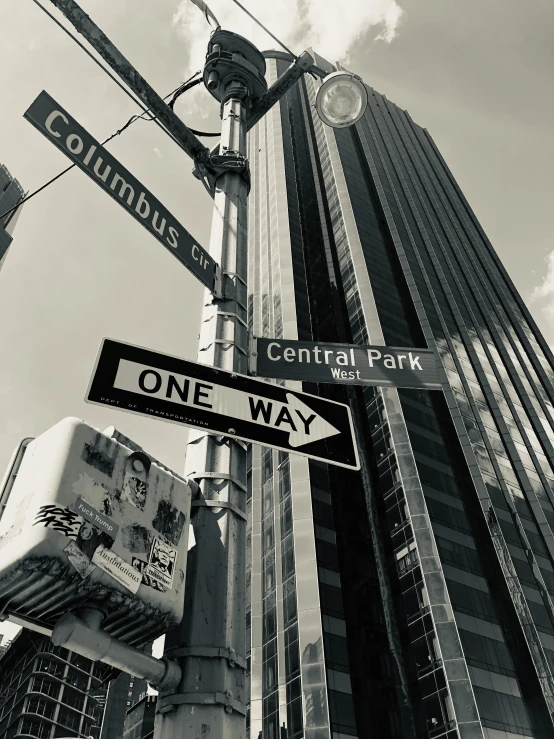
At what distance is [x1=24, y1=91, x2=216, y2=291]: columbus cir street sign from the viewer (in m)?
4.55

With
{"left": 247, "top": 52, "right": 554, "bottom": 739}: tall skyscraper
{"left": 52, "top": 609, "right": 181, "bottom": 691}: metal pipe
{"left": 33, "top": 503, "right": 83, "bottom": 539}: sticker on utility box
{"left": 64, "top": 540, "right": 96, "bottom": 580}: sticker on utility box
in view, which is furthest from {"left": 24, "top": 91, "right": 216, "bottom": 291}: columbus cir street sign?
{"left": 247, "top": 52, "right": 554, "bottom": 739}: tall skyscraper

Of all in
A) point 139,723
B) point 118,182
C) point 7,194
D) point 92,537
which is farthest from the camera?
point 7,194

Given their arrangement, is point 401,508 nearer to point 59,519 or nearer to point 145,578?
point 145,578

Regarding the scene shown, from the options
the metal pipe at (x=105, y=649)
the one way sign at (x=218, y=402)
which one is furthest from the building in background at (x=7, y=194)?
the metal pipe at (x=105, y=649)

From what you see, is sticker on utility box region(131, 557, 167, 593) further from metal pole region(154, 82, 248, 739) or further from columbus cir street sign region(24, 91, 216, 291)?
columbus cir street sign region(24, 91, 216, 291)

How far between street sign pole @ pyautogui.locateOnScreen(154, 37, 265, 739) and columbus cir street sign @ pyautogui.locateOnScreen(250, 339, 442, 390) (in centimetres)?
27

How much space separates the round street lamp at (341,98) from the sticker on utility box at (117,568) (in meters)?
5.72

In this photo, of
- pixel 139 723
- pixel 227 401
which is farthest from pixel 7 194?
pixel 227 401

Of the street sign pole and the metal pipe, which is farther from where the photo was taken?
the street sign pole

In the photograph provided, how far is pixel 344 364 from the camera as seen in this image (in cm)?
506

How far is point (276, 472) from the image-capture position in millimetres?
57969

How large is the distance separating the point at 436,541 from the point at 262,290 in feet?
149

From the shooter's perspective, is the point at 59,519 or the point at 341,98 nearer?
the point at 59,519

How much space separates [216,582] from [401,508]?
49.1 meters
